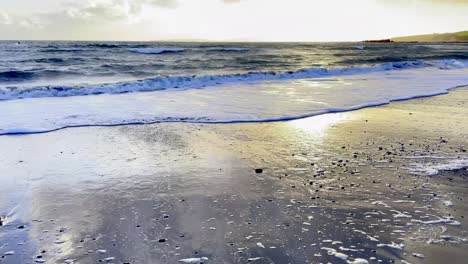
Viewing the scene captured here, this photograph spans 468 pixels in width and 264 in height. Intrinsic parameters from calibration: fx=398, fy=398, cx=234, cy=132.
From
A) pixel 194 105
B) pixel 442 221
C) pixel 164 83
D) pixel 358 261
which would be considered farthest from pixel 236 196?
pixel 164 83

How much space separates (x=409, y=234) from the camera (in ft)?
11.9

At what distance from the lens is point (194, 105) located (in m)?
11.3

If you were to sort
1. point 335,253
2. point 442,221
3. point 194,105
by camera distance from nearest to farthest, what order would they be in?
point 335,253 → point 442,221 → point 194,105

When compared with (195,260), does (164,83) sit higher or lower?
higher

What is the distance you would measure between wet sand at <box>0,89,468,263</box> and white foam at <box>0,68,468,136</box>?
1.30 metres

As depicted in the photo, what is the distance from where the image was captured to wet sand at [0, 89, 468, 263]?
3.41 meters

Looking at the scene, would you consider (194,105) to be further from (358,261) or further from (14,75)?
(14,75)

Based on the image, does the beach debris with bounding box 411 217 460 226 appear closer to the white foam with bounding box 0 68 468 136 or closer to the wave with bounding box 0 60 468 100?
the white foam with bounding box 0 68 468 136

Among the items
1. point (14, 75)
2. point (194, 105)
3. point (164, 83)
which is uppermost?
point (14, 75)

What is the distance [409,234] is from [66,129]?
704 cm

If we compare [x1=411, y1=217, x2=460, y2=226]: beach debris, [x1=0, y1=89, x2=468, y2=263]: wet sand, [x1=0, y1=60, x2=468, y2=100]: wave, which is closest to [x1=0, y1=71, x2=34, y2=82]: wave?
[x1=0, y1=60, x2=468, y2=100]: wave

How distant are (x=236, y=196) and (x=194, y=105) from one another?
274 inches

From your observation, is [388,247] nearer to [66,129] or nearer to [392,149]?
[392,149]

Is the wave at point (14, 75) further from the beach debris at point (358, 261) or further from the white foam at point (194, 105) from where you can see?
the beach debris at point (358, 261)
